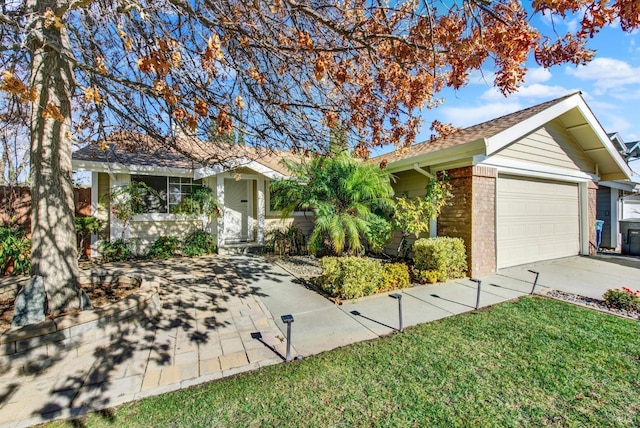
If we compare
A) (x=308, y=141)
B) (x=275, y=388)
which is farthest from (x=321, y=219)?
(x=275, y=388)

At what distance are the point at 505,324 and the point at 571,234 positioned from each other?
7569mm

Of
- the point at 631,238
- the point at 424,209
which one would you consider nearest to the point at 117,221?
the point at 424,209

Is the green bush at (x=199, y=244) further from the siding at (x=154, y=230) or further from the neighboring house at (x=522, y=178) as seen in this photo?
the neighboring house at (x=522, y=178)

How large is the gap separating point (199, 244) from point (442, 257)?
287 inches

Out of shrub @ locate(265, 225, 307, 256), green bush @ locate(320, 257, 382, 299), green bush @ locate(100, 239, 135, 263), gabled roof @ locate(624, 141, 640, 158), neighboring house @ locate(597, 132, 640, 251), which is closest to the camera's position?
green bush @ locate(320, 257, 382, 299)

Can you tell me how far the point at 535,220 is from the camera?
323 inches

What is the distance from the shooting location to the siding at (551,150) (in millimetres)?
7457

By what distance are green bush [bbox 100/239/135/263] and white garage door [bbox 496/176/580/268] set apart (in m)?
10.3

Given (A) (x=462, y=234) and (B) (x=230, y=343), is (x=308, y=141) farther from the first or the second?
(A) (x=462, y=234)

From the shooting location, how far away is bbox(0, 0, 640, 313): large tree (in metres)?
2.69

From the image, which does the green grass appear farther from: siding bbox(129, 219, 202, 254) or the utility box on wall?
the utility box on wall

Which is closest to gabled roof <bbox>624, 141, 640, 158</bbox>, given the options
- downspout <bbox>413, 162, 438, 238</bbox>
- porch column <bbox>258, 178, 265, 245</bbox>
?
downspout <bbox>413, 162, 438, 238</bbox>

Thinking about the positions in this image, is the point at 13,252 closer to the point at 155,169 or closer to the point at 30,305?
the point at 155,169

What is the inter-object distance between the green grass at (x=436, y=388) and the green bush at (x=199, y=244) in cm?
700
